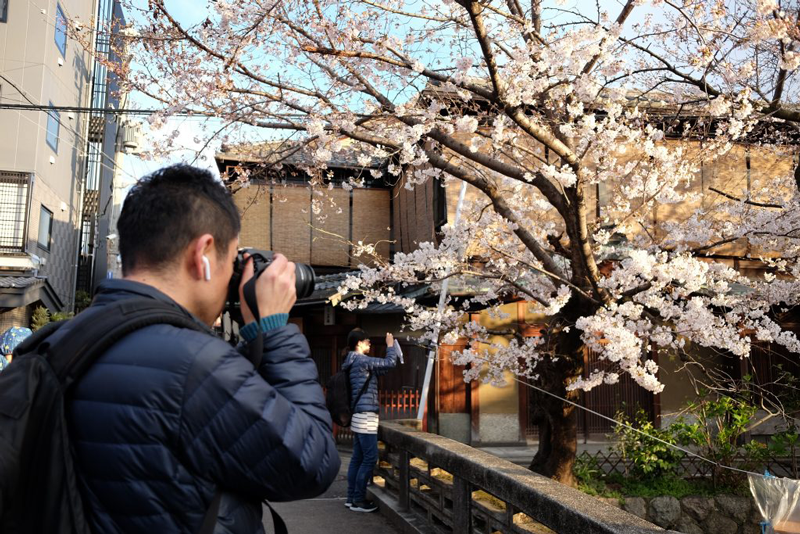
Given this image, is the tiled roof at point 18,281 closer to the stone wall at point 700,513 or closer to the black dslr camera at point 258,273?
the stone wall at point 700,513

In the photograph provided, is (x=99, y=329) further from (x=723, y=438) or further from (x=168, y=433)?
(x=723, y=438)

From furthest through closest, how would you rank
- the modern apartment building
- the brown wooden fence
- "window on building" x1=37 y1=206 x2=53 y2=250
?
"window on building" x1=37 y1=206 x2=53 y2=250
the modern apartment building
the brown wooden fence

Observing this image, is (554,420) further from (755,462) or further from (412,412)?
(412,412)

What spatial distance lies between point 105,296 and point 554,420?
661 centimetres

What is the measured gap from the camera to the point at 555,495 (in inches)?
165

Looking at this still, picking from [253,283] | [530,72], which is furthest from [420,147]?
[253,283]

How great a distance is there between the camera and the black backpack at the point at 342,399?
7.77 m

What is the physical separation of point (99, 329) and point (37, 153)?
18576 mm

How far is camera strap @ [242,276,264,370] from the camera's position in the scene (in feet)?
5.85

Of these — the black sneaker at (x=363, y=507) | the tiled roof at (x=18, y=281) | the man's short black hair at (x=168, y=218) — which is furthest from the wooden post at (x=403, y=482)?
the tiled roof at (x=18, y=281)

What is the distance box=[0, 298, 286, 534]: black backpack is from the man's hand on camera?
1.07 ft

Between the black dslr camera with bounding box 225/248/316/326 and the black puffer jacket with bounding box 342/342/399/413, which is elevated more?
the black dslr camera with bounding box 225/248/316/326

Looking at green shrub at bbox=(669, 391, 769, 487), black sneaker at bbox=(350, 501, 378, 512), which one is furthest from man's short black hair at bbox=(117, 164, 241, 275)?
green shrub at bbox=(669, 391, 769, 487)

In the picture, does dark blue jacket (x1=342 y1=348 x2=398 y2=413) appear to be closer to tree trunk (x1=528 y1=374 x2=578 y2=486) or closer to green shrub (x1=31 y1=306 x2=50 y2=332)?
tree trunk (x1=528 y1=374 x2=578 y2=486)
